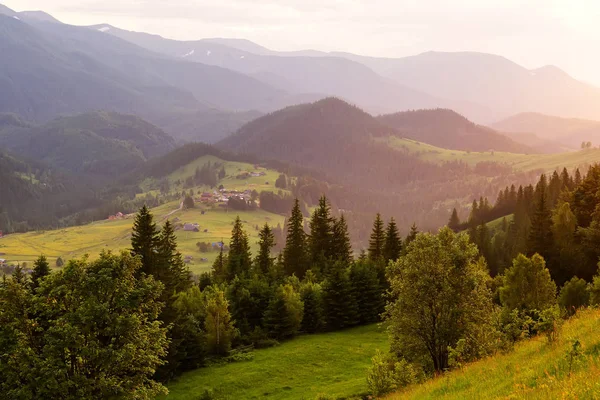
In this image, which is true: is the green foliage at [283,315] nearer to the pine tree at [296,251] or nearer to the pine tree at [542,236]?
the pine tree at [296,251]

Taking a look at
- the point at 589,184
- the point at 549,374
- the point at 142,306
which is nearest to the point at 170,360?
the point at 142,306

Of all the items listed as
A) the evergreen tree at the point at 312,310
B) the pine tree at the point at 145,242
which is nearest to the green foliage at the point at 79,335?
the pine tree at the point at 145,242

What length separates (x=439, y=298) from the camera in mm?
33125

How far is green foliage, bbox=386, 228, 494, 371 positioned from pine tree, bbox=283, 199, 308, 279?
63.7 metres

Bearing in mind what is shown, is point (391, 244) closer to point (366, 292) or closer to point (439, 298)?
point (366, 292)

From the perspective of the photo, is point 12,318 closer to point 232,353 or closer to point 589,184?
point 232,353

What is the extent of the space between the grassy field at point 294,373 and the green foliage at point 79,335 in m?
18.3

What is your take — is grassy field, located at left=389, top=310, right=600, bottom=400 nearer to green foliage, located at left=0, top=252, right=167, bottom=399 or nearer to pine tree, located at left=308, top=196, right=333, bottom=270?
green foliage, located at left=0, top=252, right=167, bottom=399

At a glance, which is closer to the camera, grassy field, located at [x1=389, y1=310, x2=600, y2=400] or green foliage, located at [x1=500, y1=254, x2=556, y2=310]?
grassy field, located at [x1=389, y1=310, x2=600, y2=400]

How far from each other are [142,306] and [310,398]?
2072 centimetres

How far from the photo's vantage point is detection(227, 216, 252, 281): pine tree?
93.9 metres

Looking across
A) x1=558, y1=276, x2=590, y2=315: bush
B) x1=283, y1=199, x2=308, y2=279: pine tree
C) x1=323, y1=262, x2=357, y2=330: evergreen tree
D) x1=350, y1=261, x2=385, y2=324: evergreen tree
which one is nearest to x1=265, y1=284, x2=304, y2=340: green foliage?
x1=323, y1=262, x2=357, y2=330: evergreen tree

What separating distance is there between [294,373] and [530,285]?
30106 millimetres

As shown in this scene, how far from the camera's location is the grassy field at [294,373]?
49.4 m
